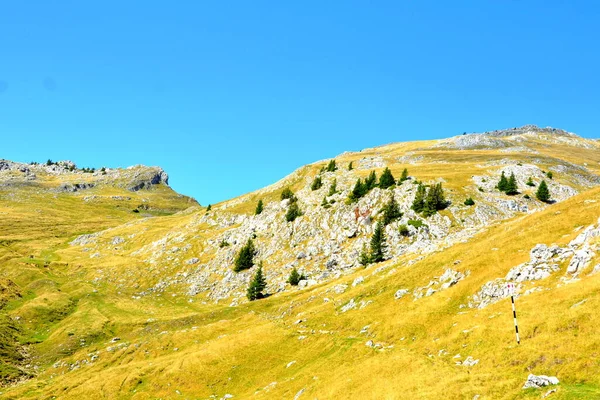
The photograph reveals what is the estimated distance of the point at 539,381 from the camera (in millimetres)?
25109

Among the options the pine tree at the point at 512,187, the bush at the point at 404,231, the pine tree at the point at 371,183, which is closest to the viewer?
the bush at the point at 404,231

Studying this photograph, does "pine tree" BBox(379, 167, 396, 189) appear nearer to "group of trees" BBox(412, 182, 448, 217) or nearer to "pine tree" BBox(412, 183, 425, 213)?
"pine tree" BBox(412, 183, 425, 213)

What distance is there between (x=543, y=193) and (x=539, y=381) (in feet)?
366

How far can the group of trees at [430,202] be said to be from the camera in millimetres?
112106

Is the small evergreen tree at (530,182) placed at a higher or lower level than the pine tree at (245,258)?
higher

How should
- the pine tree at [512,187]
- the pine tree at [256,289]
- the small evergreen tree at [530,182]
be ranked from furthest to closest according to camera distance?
the small evergreen tree at [530,182]
the pine tree at [512,187]
the pine tree at [256,289]

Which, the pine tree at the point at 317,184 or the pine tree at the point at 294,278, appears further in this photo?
the pine tree at the point at 317,184

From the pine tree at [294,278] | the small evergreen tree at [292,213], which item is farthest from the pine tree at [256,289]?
the small evergreen tree at [292,213]

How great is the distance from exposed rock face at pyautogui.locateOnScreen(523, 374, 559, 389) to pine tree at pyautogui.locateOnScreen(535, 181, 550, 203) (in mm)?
110845

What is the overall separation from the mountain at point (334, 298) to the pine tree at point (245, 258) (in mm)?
2036

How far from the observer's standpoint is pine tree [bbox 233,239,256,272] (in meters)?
122

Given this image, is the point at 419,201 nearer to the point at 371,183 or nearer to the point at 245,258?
the point at 371,183

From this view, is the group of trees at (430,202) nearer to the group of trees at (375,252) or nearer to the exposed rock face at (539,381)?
the group of trees at (375,252)

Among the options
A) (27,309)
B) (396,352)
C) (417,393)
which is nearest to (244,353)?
(396,352)
